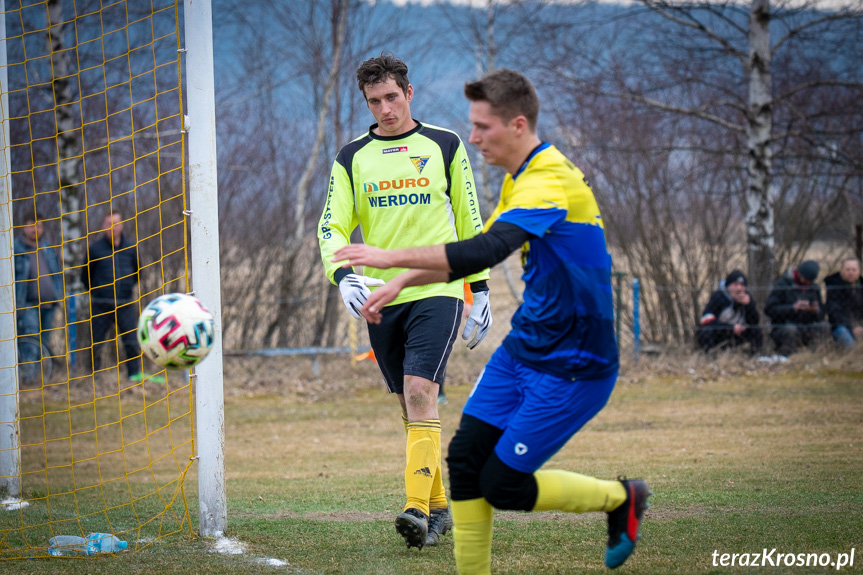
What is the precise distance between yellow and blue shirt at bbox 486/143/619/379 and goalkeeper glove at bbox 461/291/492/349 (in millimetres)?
1294

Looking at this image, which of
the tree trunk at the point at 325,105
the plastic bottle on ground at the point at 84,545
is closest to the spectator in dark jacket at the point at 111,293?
the tree trunk at the point at 325,105

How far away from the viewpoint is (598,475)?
6.00 meters

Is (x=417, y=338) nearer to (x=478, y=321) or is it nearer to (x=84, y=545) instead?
(x=478, y=321)

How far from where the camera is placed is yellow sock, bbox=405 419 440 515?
13.2 ft

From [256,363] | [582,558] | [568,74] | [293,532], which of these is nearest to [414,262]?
[582,558]

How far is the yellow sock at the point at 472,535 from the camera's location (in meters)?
3.16

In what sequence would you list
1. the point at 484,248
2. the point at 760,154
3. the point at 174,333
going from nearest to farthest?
the point at 484,248
the point at 174,333
the point at 760,154

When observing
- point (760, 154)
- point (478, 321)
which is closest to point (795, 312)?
point (760, 154)

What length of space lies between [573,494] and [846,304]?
10446 mm

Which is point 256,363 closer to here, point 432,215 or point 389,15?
point 389,15

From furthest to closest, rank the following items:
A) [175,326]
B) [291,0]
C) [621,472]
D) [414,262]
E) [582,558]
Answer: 1. [291,0]
2. [621,472]
3. [582,558]
4. [175,326]
5. [414,262]

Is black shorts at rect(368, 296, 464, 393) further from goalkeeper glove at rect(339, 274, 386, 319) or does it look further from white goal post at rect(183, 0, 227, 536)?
white goal post at rect(183, 0, 227, 536)

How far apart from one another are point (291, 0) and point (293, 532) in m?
12.1

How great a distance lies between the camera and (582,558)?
3797 mm
